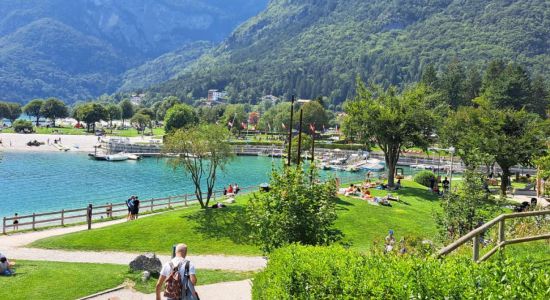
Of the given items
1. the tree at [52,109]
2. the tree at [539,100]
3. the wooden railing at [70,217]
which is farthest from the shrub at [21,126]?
the tree at [539,100]

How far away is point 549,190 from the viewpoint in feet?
98.8

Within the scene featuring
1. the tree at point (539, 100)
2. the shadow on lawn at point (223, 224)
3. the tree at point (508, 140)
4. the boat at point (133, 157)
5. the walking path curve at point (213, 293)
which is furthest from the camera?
the tree at point (539, 100)

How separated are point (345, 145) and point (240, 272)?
290 feet

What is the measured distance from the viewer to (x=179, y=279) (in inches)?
372

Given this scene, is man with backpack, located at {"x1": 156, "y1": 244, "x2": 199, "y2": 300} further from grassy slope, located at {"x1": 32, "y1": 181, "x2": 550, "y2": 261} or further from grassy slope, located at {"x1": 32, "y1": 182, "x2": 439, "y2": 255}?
grassy slope, located at {"x1": 32, "y1": 182, "x2": 439, "y2": 255}

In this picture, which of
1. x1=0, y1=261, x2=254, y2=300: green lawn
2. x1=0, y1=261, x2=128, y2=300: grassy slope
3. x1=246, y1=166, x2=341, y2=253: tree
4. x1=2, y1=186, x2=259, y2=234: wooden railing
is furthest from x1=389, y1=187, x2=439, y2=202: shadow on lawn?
x1=0, y1=261, x2=128, y2=300: grassy slope

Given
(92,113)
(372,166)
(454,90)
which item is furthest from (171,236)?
(92,113)

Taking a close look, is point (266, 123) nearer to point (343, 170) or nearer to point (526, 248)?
point (343, 170)

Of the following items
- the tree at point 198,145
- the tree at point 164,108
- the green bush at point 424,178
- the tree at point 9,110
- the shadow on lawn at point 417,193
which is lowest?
the shadow on lawn at point 417,193

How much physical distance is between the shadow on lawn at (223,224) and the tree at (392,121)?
59.1 ft

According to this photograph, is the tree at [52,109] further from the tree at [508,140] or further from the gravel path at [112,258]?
the gravel path at [112,258]

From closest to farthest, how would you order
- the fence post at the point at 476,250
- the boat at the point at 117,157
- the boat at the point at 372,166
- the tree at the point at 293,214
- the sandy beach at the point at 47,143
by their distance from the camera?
1. the fence post at the point at 476,250
2. the tree at the point at 293,214
3. the boat at the point at 372,166
4. the boat at the point at 117,157
5. the sandy beach at the point at 47,143

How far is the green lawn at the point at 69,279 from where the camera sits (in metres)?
15.9

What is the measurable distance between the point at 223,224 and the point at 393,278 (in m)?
20.0
